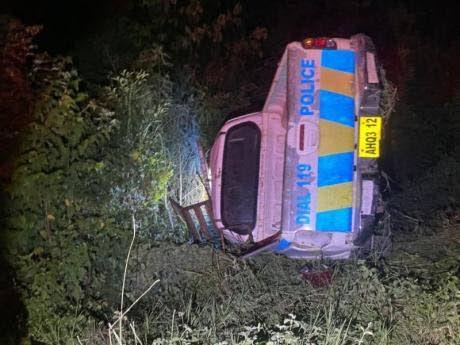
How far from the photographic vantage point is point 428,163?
8617mm

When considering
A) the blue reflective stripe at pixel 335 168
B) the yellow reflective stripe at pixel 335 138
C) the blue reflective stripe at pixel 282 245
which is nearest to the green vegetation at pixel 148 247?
the blue reflective stripe at pixel 282 245

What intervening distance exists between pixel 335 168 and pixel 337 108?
1.90 ft

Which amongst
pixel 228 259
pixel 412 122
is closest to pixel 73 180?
pixel 228 259

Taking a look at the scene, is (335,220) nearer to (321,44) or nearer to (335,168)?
(335,168)

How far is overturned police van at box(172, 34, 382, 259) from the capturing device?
6172mm

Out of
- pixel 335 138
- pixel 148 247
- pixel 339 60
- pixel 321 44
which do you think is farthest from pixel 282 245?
pixel 321 44

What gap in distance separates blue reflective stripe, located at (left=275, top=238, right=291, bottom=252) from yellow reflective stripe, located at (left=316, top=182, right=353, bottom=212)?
0.42 meters

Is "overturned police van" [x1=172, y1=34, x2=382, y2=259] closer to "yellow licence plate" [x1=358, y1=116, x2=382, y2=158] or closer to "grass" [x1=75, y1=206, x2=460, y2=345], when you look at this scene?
"yellow licence plate" [x1=358, y1=116, x2=382, y2=158]

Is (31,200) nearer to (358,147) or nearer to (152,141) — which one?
(152,141)

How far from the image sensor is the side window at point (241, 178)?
21.5ft

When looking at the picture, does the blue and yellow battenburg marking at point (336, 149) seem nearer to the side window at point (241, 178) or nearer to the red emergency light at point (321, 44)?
the red emergency light at point (321, 44)

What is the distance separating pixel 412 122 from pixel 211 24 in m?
3.09

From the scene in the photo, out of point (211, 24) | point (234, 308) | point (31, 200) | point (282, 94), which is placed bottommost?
point (234, 308)

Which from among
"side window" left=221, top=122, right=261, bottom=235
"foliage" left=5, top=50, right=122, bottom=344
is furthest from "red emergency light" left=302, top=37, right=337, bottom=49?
"foliage" left=5, top=50, right=122, bottom=344
